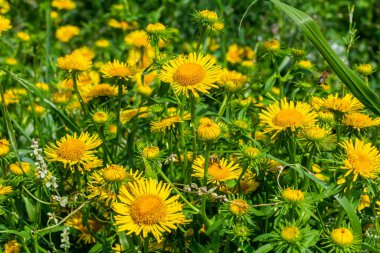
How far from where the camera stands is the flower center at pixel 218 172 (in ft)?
5.71

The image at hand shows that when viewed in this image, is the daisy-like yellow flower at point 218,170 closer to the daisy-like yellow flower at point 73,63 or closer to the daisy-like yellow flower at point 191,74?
the daisy-like yellow flower at point 191,74

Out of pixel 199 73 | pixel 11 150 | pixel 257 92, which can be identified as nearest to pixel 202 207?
pixel 199 73

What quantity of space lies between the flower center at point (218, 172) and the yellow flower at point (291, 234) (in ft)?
0.95

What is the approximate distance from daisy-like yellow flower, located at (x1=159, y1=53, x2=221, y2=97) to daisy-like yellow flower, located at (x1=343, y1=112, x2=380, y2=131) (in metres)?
0.38

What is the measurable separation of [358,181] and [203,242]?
0.52m

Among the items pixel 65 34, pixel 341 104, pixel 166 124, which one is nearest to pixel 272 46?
pixel 341 104

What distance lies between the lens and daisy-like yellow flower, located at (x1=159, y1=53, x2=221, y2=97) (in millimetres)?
1739

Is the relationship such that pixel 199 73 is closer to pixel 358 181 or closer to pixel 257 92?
pixel 358 181

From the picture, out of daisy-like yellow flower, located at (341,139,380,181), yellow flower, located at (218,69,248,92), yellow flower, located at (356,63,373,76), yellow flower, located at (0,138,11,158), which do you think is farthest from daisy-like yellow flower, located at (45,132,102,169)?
yellow flower, located at (356,63,373,76)

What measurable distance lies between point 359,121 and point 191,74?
0.48 meters

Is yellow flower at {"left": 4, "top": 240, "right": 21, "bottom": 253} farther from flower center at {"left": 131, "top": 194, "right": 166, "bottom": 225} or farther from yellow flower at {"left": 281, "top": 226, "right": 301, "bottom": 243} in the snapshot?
yellow flower at {"left": 281, "top": 226, "right": 301, "bottom": 243}

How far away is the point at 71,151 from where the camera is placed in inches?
68.7

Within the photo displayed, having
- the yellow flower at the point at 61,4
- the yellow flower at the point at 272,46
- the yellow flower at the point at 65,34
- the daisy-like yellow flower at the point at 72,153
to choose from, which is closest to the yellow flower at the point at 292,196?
the daisy-like yellow flower at the point at 72,153

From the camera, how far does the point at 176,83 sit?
1.75 m
